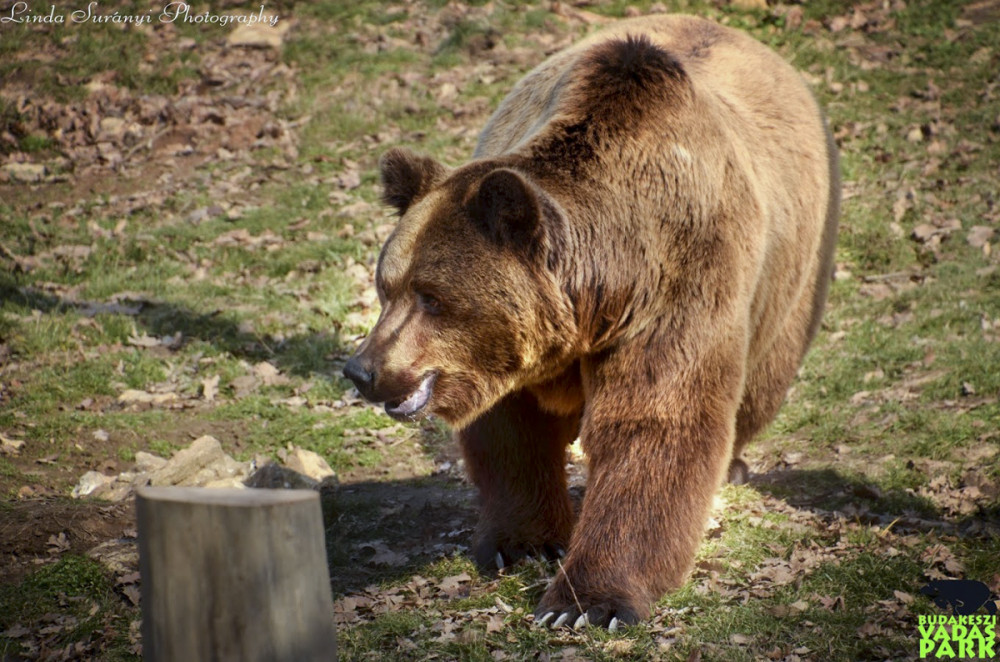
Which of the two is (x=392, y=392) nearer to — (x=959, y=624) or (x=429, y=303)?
(x=429, y=303)

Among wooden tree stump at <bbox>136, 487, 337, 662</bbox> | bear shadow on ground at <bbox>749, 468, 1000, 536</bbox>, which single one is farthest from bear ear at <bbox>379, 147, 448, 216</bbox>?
bear shadow on ground at <bbox>749, 468, 1000, 536</bbox>

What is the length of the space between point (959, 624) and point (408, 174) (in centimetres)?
310

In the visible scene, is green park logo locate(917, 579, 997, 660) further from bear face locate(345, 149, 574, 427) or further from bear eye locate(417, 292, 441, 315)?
bear eye locate(417, 292, 441, 315)

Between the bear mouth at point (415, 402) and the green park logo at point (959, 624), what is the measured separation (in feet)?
7.48

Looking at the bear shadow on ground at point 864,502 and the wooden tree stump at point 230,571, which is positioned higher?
the wooden tree stump at point 230,571

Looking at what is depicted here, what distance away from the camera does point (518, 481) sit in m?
5.46

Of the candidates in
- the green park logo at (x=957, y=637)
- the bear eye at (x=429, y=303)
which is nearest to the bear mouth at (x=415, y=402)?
the bear eye at (x=429, y=303)

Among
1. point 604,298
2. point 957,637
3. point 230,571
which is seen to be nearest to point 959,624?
point 957,637

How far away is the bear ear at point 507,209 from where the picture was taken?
14.4 feet

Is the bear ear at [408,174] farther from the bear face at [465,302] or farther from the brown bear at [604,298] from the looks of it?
the bear face at [465,302]

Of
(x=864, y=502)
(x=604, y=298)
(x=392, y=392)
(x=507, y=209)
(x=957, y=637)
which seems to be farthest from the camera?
(x=864, y=502)

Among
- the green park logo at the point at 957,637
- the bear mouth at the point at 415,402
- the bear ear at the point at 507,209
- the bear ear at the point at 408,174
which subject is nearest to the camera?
the green park logo at the point at 957,637

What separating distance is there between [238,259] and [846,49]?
311 inches

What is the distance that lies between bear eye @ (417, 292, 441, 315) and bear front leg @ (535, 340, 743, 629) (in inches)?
32.9
